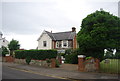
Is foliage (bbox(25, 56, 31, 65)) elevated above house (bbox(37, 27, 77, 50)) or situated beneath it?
situated beneath

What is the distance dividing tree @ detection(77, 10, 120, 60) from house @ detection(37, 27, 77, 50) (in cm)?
1905

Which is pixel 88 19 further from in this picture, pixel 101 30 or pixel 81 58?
pixel 81 58

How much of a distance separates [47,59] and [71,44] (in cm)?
Result: 1504

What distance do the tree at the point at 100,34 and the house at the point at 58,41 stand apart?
19049 millimetres

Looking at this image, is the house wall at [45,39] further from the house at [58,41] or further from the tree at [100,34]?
the tree at [100,34]

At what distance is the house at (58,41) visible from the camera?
110 ft

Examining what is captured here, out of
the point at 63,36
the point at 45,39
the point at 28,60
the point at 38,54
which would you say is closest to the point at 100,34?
the point at 38,54

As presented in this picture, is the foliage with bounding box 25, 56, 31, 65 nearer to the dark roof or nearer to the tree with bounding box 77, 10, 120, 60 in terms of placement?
the tree with bounding box 77, 10, 120, 60

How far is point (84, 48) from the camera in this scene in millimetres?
14070

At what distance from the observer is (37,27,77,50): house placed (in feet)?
110

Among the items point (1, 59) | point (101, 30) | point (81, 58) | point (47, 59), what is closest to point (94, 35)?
point (101, 30)

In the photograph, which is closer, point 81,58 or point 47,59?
point 81,58

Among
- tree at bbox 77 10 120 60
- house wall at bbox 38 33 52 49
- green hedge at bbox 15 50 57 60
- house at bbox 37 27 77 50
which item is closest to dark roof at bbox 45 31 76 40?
house at bbox 37 27 77 50

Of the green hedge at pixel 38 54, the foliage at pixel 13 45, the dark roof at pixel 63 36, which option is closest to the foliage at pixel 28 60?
the green hedge at pixel 38 54
